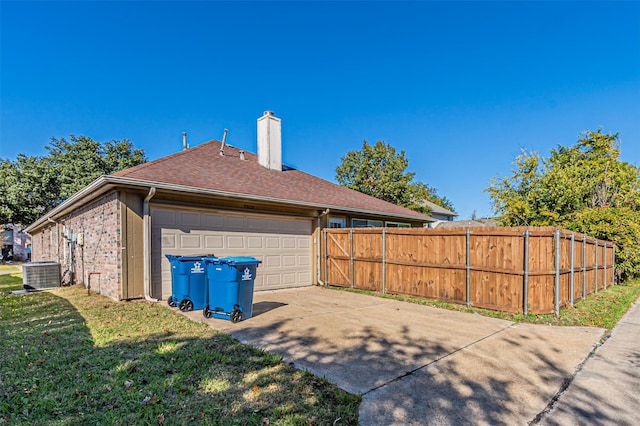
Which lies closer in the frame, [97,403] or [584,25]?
[97,403]

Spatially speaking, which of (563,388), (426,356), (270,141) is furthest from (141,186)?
(563,388)

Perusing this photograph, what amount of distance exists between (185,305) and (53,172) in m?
28.9

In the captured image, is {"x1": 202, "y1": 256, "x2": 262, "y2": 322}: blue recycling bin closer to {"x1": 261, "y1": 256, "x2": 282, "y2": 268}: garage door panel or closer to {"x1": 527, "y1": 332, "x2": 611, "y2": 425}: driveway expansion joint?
{"x1": 261, "y1": 256, "x2": 282, "y2": 268}: garage door panel

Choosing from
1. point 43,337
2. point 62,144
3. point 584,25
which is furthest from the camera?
point 62,144

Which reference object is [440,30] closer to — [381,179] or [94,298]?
[94,298]

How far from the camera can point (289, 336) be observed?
5.15 meters

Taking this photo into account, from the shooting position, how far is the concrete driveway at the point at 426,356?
10.1 ft

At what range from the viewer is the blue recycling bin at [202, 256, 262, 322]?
19.0ft

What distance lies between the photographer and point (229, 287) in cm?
584

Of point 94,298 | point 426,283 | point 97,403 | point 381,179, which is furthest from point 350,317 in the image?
point 381,179

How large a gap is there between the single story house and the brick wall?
2cm

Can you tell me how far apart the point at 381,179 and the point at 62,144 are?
28667 millimetres

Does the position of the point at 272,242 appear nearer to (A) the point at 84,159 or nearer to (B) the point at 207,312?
(B) the point at 207,312

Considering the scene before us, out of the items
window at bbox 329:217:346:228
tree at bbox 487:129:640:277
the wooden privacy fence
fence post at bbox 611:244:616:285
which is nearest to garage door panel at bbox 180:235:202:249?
the wooden privacy fence
